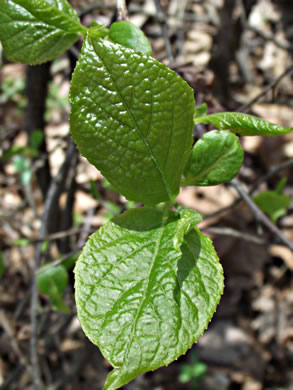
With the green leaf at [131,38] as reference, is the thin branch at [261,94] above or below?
below

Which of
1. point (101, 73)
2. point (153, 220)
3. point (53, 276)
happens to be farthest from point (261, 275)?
point (101, 73)

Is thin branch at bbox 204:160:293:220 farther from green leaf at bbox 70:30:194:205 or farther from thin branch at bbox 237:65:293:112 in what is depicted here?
green leaf at bbox 70:30:194:205

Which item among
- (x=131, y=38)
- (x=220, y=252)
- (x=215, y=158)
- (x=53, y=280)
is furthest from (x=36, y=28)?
(x=220, y=252)

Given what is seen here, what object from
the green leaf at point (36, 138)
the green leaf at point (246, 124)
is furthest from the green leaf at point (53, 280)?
the green leaf at point (36, 138)

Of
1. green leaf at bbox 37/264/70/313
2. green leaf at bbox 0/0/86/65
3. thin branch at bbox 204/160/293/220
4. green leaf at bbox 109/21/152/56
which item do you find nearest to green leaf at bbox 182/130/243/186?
green leaf at bbox 109/21/152/56

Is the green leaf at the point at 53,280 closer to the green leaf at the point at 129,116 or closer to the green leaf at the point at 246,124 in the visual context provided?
the green leaf at the point at 129,116
